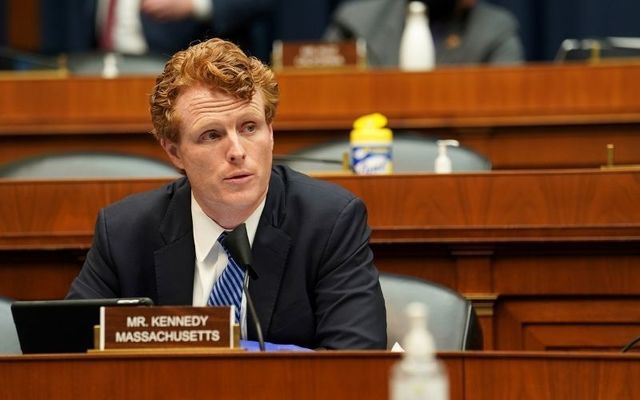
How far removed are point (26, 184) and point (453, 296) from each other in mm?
1260

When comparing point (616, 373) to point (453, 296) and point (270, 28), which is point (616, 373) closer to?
point (453, 296)

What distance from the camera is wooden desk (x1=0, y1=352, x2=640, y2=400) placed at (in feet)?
5.83

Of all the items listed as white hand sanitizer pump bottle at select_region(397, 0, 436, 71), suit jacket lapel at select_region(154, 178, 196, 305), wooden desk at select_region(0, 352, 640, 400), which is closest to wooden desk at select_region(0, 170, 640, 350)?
suit jacket lapel at select_region(154, 178, 196, 305)

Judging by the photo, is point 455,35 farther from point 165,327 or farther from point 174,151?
point 165,327

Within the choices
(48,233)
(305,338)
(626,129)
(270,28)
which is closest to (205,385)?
(305,338)

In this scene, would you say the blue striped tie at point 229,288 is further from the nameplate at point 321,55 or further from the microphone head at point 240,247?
the nameplate at point 321,55

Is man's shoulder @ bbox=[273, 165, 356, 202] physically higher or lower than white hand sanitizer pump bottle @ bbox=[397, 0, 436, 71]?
lower

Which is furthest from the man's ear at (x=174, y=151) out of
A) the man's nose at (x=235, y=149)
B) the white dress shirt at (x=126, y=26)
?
the white dress shirt at (x=126, y=26)

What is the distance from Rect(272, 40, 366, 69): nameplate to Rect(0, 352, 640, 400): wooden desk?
2.72m

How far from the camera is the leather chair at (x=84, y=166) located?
361cm

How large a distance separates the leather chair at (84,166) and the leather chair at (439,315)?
3.67 feet

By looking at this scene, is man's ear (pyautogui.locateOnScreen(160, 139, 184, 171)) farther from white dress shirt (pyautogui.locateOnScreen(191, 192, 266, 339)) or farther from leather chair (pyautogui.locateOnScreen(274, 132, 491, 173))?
leather chair (pyautogui.locateOnScreen(274, 132, 491, 173))

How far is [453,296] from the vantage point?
2.58 metres

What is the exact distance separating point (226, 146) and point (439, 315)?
0.53m
